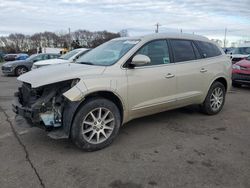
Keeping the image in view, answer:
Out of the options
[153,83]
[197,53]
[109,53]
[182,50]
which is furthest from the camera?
[197,53]

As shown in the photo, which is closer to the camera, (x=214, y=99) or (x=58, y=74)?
(x=58, y=74)

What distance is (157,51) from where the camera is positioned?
16.4ft

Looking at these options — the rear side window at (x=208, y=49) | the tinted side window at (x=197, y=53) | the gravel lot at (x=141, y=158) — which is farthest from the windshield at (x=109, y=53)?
the rear side window at (x=208, y=49)

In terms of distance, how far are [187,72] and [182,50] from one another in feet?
1.53

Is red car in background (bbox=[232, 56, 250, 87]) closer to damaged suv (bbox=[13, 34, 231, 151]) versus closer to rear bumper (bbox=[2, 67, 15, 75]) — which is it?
damaged suv (bbox=[13, 34, 231, 151])

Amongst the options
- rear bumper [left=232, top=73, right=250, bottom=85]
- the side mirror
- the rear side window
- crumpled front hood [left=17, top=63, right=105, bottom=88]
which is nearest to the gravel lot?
crumpled front hood [left=17, top=63, right=105, bottom=88]

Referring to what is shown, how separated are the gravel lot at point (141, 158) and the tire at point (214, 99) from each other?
513mm

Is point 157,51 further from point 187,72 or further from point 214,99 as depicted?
point 214,99

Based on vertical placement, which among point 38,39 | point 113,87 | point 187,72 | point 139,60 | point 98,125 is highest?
point 38,39

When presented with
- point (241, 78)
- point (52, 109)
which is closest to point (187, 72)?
point (52, 109)

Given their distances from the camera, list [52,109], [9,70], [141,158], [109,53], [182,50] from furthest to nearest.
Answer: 1. [9,70]
2. [182,50]
3. [109,53]
4. [52,109]
5. [141,158]

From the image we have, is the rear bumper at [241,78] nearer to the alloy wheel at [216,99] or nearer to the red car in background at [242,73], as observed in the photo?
the red car in background at [242,73]

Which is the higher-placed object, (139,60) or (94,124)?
(139,60)

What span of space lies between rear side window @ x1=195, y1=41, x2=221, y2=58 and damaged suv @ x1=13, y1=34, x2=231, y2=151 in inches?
3.1
